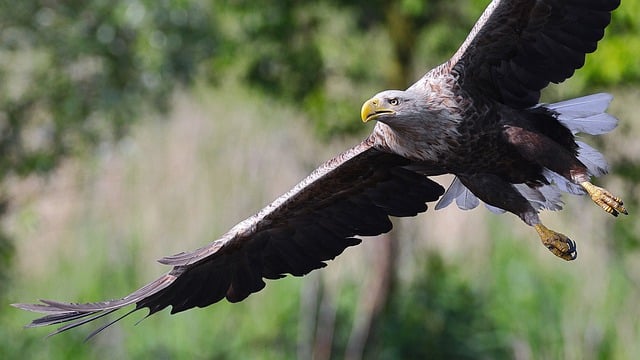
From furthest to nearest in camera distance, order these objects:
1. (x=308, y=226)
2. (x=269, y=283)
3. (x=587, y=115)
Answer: (x=269, y=283)
(x=308, y=226)
(x=587, y=115)

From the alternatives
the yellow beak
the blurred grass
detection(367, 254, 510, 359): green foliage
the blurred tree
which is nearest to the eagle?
the yellow beak

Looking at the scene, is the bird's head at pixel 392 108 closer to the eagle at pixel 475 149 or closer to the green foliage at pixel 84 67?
the eagle at pixel 475 149

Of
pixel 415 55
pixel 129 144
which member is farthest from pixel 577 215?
pixel 129 144

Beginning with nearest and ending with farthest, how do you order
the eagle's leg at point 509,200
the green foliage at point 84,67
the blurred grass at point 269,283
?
the eagle's leg at point 509,200 → the green foliage at point 84,67 → the blurred grass at point 269,283

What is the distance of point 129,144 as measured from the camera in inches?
406

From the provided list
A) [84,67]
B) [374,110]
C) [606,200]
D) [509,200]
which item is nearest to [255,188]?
[84,67]

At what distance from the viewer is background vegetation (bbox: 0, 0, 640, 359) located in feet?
32.0

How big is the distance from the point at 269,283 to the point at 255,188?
0.79 meters

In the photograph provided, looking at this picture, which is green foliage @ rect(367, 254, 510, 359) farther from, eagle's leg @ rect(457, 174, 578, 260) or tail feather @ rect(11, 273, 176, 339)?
tail feather @ rect(11, 273, 176, 339)

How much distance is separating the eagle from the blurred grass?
302cm

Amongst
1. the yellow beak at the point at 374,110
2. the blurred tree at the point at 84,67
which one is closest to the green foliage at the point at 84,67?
the blurred tree at the point at 84,67

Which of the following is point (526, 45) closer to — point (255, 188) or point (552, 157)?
point (552, 157)

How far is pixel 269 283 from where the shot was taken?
11234mm

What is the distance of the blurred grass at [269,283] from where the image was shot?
10125 mm
